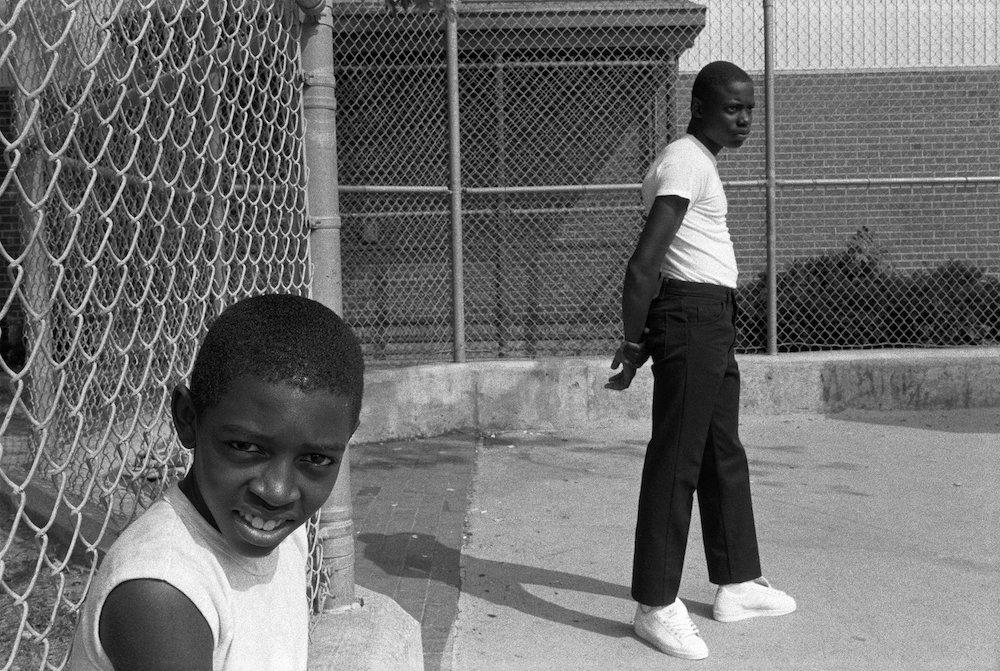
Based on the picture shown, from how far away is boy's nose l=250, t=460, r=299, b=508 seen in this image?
1532mm

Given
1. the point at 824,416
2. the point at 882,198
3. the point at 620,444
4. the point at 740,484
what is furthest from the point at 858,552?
the point at 882,198

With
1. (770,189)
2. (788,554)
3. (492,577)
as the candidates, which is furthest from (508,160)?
(492,577)

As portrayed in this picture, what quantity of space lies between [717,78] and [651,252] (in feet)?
2.29

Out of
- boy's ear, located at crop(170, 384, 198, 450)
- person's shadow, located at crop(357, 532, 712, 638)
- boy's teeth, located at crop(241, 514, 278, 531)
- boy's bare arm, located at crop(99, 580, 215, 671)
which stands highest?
boy's ear, located at crop(170, 384, 198, 450)

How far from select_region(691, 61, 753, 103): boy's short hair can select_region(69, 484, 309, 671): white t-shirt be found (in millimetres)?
2680

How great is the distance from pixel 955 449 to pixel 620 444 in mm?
2133

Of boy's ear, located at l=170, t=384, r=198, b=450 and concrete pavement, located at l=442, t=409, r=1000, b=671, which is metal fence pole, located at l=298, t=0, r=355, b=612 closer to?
concrete pavement, located at l=442, t=409, r=1000, b=671

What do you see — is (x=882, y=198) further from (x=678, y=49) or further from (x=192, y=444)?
(x=192, y=444)

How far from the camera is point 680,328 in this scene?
12.6ft

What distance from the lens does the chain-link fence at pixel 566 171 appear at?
9.37m

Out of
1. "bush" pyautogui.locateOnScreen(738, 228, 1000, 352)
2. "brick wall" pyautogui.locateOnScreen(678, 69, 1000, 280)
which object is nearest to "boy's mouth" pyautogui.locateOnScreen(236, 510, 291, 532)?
"bush" pyautogui.locateOnScreen(738, 228, 1000, 352)

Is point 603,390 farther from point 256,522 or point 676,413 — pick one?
point 256,522

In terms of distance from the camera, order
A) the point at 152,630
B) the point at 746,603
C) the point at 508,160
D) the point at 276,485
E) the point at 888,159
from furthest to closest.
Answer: the point at 888,159
the point at 508,160
the point at 746,603
the point at 276,485
the point at 152,630

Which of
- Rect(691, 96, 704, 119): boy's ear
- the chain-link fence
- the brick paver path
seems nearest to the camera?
Rect(691, 96, 704, 119): boy's ear
